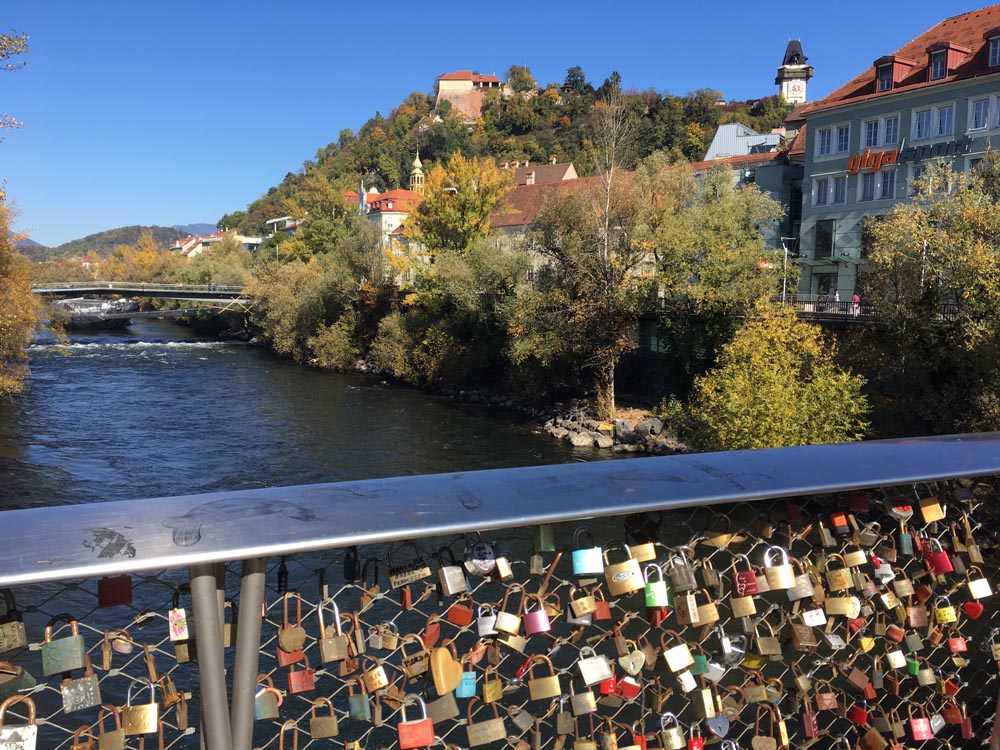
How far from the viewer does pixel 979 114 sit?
861 inches

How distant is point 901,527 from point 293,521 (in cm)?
126

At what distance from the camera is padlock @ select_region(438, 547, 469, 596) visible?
131cm

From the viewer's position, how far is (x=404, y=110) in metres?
109

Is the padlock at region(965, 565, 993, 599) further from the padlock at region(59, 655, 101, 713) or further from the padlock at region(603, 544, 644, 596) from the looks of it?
the padlock at region(59, 655, 101, 713)

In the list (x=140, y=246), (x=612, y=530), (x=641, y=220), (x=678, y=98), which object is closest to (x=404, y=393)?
(x=641, y=220)

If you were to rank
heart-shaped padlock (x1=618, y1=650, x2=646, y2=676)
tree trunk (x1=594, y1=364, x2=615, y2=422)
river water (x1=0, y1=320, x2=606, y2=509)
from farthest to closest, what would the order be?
tree trunk (x1=594, y1=364, x2=615, y2=422) < river water (x1=0, y1=320, x2=606, y2=509) < heart-shaped padlock (x1=618, y1=650, x2=646, y2=676)

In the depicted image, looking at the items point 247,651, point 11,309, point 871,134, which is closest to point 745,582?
point 247,651

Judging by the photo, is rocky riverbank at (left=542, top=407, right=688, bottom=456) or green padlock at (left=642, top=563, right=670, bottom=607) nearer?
green padlock at (left=642, top=563, right=670, bottom=607)

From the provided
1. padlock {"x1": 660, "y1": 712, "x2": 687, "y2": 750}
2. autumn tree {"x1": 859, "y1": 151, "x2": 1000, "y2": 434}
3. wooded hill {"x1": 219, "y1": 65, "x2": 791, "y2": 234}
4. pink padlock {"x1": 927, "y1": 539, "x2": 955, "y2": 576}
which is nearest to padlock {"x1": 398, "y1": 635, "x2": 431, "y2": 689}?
padlock {"x1": 660, "y1": 712, "x2": 687, "y2": 750}

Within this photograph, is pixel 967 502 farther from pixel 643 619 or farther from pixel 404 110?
pixel 404 110

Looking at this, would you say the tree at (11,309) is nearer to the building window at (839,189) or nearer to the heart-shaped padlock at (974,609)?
the heart-shaped padlock at (974,609)

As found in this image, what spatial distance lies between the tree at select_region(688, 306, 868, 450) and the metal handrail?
12.2 m

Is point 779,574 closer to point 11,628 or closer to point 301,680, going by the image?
point 301,680

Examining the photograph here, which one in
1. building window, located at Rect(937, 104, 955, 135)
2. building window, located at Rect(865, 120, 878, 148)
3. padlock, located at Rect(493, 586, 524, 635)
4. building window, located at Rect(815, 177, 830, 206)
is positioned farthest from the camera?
building window, located at Rect(815, 177, 830, 206)
